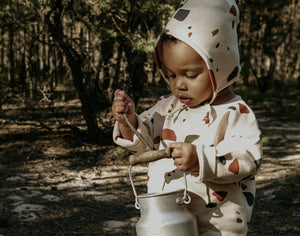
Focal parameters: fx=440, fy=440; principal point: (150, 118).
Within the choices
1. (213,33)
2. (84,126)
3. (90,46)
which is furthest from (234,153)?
(84,126)

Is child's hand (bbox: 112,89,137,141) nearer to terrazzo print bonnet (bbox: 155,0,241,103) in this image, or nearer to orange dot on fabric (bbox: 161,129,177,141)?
orange dot on fabric (bbox: 161,129,177,141)

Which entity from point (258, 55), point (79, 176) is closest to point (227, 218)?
point (79, 176)

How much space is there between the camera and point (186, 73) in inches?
66.1

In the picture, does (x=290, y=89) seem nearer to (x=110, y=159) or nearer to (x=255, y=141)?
(x=110, y=159)

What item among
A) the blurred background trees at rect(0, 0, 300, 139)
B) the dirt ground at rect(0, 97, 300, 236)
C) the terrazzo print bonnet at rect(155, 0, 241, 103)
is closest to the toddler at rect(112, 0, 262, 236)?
the terrazzo print bonnet at rect(155, 0, 241, 103)

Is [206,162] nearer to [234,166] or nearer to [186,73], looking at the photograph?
[234,166]

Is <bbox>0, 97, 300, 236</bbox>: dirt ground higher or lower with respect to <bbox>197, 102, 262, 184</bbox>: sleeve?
lower

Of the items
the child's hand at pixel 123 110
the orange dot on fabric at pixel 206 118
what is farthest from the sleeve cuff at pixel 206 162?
the child's hand at pixel 123 110

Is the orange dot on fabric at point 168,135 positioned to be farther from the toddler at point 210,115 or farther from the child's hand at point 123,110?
the child's hand at point 123,110

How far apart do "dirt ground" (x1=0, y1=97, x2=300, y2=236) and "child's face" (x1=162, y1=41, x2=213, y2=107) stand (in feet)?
4.39

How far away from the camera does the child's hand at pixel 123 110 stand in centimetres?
174

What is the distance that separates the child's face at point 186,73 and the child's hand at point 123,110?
20 centimetres

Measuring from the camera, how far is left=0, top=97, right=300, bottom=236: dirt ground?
286cm

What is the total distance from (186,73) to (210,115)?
0.19 meters
